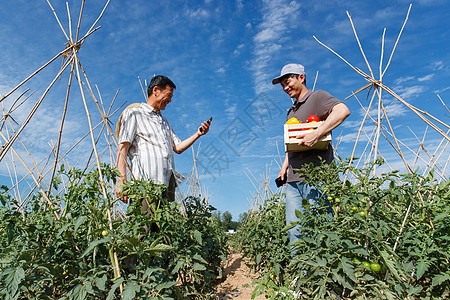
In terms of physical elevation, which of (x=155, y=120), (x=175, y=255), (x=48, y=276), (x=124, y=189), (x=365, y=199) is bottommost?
(x=48, y=276)

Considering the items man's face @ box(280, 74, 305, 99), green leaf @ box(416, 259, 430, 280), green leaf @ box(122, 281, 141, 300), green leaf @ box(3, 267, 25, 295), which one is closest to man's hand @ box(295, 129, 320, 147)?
man's face @ box(280, 74, 305, 99)

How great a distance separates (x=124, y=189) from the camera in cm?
151

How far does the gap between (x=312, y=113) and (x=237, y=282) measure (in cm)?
171

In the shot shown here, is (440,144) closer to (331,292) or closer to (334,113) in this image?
(334,113)

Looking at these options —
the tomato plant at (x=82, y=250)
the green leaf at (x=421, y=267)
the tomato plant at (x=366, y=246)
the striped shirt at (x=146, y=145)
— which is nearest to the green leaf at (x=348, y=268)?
the tomato plant at (x=366, y=246)

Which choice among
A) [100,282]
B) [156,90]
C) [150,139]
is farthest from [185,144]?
[100,282]

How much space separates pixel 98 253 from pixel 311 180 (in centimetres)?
116

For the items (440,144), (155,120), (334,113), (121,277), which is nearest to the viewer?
(121,277)

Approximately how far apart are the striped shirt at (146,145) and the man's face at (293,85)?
38.2 inches

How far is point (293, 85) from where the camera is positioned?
2059mm

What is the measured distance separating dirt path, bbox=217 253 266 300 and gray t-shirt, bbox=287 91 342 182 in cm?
88

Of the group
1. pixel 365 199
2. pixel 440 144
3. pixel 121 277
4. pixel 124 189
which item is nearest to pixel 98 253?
pixel 121 277

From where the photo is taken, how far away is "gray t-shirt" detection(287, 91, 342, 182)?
1.85m

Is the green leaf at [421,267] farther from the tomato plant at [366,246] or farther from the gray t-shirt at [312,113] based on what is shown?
the gray t-shirt at [312,113]
